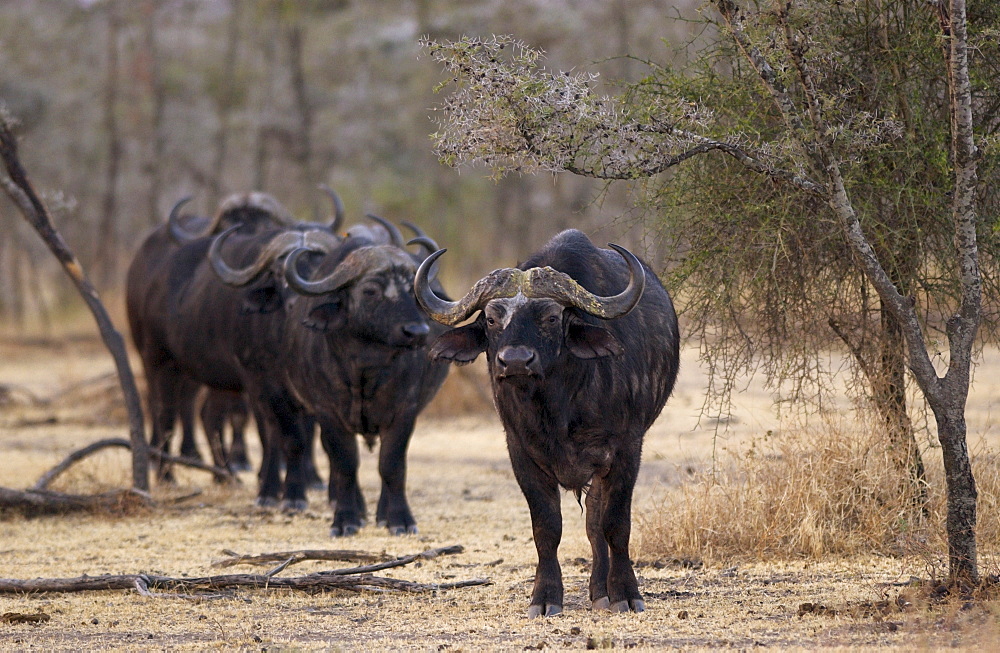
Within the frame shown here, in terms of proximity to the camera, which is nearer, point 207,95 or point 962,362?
point 962,362

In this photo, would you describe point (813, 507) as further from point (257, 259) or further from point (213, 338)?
point (213, 338)

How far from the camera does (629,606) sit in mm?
6375

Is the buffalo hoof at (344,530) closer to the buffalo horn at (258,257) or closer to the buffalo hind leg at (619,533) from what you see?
the buffalo horn at (258,257)

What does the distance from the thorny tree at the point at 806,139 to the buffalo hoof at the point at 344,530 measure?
3.71 m

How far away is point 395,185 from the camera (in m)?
46.0

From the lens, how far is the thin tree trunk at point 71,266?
1026cm

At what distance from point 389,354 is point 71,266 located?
9.33ft

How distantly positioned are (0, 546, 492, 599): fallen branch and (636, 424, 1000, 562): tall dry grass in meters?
1.40

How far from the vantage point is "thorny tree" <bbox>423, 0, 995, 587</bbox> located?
240 inches

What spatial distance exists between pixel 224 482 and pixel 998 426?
7.08 meters

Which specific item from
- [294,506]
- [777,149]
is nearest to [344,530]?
[294,506]

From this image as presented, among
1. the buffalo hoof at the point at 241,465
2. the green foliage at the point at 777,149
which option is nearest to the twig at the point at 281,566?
the green foliage at the point at 777,149

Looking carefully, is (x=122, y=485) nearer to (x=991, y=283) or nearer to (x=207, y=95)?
(x=991, y=283)

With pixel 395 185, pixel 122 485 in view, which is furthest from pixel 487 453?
pixel 395 185
